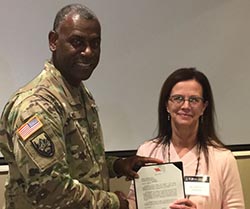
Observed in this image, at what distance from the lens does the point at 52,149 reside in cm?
132

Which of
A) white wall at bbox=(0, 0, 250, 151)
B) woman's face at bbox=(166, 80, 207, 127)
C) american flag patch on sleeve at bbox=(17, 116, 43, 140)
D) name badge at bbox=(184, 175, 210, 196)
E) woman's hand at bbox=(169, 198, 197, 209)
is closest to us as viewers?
american flag patch on sleeve at bbox=(17, 116, 43, 140)

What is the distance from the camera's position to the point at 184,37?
260cm

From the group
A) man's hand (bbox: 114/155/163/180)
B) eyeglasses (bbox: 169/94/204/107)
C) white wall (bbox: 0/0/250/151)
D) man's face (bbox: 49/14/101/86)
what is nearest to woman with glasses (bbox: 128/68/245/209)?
eyeglasses (bbox: 169/94/204/107)

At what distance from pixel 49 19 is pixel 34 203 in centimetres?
133

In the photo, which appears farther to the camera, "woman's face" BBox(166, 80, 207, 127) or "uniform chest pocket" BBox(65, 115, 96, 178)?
"woman's face" BBox(166, 80, 207, 127)

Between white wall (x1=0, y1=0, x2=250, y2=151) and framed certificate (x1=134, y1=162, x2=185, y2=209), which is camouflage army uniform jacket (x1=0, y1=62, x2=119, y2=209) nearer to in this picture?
framed certificate (x1=134, y1=162, x2=185, y2=209)

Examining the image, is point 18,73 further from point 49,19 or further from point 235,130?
point 235,130

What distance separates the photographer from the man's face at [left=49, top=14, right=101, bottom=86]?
56.4 inches

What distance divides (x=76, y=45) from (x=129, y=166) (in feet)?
2.00

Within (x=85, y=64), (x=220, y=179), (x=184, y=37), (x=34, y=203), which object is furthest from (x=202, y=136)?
(x=34, y=203)

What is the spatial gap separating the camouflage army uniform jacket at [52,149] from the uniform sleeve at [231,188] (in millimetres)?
653

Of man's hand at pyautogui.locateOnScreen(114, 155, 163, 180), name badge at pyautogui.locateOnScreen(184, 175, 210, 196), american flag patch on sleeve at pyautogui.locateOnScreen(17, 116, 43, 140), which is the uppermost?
american flag patch on sleeve at pyautogui.locateOnScreen(17, 116, 43, 140)

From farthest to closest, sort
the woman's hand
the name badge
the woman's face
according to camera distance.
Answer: the woman's face
the name badge
the woman's hand

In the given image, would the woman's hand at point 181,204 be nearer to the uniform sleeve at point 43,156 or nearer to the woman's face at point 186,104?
the woman's face at point 186,104
